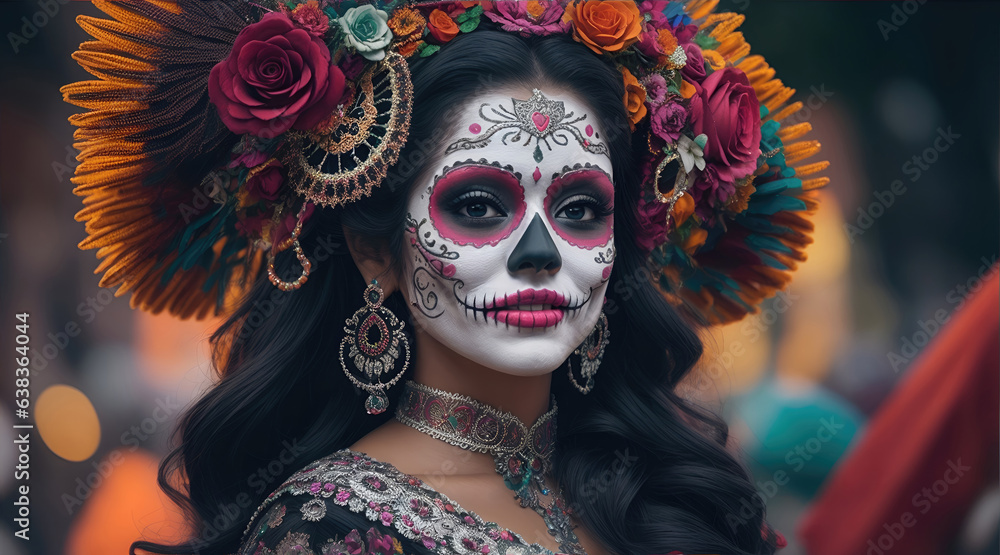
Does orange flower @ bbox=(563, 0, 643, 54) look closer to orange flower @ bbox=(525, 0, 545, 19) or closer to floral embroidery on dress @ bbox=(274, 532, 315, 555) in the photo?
orange flower @ bbox=(525, 0, 545, 19)

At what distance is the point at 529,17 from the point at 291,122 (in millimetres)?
785

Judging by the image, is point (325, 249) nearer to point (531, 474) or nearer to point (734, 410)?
point (531, 474)

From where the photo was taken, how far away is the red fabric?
446cm

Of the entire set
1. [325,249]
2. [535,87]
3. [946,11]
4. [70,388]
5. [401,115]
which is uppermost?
[946,11]

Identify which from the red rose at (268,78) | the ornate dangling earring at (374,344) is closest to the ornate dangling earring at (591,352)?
the ornate dangling earring at (374,344)

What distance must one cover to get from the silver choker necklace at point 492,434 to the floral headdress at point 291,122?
0.54m

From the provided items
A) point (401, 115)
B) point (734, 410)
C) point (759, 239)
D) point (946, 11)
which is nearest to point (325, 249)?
point (401, 115)

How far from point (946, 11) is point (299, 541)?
466 cm

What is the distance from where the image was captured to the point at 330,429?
3262mm

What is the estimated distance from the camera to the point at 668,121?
320 cm

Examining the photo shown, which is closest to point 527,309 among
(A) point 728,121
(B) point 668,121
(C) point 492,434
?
(C) point 492,434

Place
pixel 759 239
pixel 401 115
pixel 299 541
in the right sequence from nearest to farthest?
pixel 299 541, pixel 401 115, pixel 759 239

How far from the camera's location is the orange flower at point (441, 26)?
9.64ft

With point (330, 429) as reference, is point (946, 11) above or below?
above
